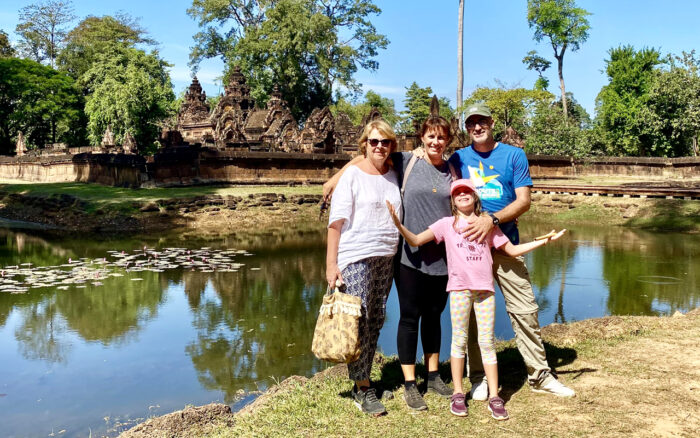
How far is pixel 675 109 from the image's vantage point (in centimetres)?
3512

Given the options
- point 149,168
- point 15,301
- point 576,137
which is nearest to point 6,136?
point 149,168

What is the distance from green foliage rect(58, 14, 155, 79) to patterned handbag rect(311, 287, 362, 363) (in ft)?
179

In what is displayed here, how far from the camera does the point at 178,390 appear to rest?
5340 millimetres

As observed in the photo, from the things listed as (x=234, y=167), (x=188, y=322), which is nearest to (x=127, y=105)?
(x=234, y=167)

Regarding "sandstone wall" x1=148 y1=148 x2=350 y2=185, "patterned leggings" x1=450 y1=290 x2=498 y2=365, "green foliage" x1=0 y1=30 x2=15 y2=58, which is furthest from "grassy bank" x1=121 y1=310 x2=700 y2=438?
"green foliage" x1=0 y1=30 x2=15 y2=58

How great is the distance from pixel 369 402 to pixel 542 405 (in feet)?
3.88

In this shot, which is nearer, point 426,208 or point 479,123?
point 426,208

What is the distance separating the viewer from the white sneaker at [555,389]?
4.24 meters

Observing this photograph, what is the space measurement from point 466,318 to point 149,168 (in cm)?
2226

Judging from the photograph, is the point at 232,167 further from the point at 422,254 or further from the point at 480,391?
the point at 480,391

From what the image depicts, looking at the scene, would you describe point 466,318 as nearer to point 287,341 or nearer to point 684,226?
point 287,341

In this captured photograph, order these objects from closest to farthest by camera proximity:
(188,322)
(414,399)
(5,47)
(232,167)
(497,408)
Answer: (497,408) → (414,399) → (188,322) → (232,167) → (5,47)

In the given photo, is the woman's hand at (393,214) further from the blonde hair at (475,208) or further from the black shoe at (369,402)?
the black shoe at (369,402)

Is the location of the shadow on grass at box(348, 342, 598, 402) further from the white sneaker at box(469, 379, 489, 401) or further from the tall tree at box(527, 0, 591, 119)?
the tall tree at box(527, 0, 591, 119)
